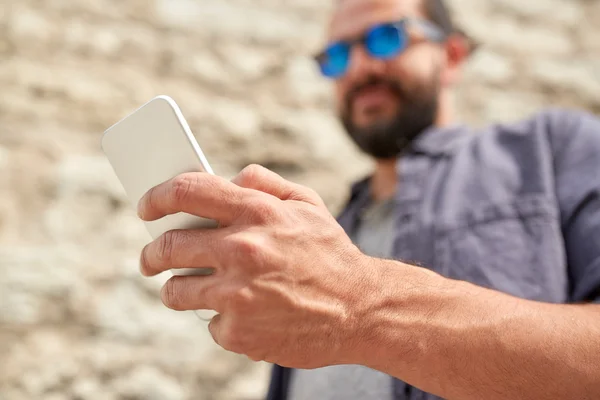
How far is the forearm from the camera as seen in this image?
0.55 meters

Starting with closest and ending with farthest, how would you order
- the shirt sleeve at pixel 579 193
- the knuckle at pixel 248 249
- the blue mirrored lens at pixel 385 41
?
the knuckle at pixel 248 249 → the shirt sleeve at pixel 579 193 → the blue mirrored lens at pixel 385 41

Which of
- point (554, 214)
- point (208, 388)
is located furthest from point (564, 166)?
point (208, 388)

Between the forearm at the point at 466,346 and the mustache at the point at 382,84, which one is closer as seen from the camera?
the forearm at the point at 466,346

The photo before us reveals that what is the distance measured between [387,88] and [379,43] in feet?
0.34

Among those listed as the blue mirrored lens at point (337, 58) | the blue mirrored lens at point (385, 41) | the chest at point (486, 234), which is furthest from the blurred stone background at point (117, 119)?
the chest at point (486, 234)

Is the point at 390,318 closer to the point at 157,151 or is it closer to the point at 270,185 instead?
the point at 270,185

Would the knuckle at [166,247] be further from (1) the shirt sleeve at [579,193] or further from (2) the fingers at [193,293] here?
(1) the shirt sleeve at [579,193]

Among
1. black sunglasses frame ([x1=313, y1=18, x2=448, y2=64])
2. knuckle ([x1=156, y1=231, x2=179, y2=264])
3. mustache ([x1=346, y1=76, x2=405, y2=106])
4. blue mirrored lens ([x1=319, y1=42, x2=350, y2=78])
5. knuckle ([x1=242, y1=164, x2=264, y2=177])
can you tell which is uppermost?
knuckle ([x1=242, y1=164, x2=264, y2=177])

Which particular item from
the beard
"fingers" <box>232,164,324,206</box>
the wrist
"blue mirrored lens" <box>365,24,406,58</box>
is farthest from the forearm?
"blue mirrored lens" <box>365,24,406,58</box>

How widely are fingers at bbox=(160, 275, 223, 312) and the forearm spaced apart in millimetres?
135

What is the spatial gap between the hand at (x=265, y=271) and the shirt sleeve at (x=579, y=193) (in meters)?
0.39

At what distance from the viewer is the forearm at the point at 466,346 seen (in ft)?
1.79

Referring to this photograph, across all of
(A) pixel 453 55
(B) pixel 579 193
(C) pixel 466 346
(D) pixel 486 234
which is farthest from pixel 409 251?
(A) pixel 453 55

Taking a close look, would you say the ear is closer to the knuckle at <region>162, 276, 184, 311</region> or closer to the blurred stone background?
the blurred stone background
